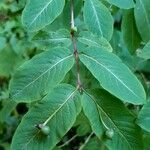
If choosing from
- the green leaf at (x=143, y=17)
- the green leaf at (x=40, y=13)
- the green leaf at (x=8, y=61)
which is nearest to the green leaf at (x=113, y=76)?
the green leaf at (x=40, y=13)

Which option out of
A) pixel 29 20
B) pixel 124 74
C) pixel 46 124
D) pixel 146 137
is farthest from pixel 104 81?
pixel 146 137

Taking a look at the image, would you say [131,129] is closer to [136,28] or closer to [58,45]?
[58,45]

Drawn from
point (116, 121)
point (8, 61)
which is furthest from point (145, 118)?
point (8, 61)

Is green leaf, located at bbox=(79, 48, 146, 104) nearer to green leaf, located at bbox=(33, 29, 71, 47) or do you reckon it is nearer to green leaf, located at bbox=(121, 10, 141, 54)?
green leaf, located at bbox=(33, 29, 71, 47)

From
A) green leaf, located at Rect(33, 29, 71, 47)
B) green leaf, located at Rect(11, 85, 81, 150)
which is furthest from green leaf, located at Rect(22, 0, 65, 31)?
green leaf, located at Rect(11, 85, 81, 150)

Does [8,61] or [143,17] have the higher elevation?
[143,17]

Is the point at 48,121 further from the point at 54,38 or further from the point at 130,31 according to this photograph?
the point at 130,31

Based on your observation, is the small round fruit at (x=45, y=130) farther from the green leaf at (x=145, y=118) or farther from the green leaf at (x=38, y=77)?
the green leaf at (x=145, y=118)
